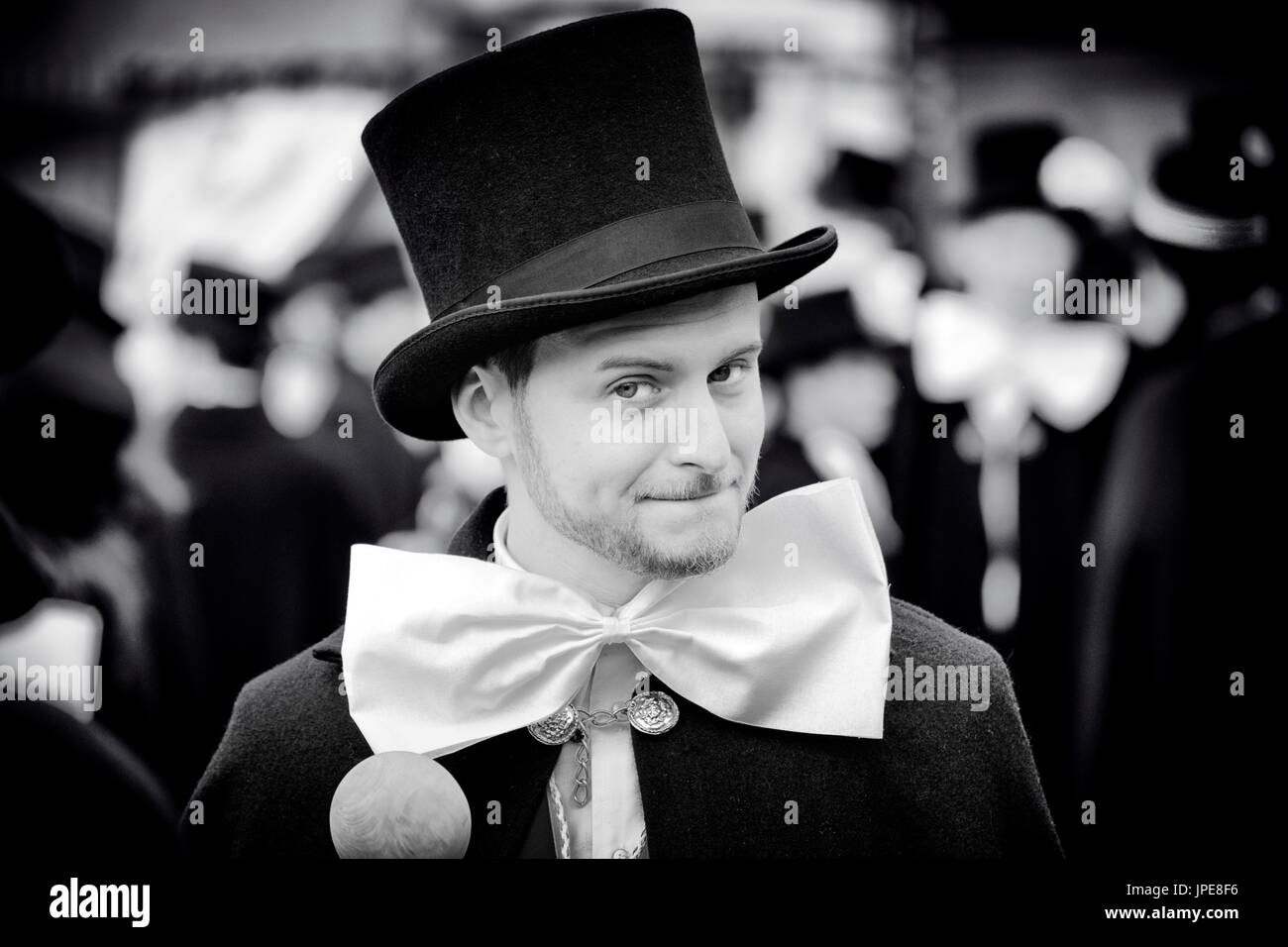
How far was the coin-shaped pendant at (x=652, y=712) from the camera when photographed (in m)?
2.33

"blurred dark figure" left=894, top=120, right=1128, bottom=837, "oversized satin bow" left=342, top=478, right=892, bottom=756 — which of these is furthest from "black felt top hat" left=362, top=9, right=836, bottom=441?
"blurred dark figure" left=894, top=120, right=1128, bottom=837

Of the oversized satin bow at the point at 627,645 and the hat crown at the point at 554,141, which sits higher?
the hat crown at the point at 554,141

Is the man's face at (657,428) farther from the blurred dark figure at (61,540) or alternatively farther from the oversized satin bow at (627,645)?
the blurred dark figure at (61,540)

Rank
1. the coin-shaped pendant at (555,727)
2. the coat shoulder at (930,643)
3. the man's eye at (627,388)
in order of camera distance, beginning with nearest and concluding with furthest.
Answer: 1. the man's eye at (627,388)
2. the coin-shaped pendant at (555,727)
3. the coat shoulder at (930,643)

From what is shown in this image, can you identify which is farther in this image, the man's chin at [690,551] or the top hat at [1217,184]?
the top hat at [1217,184]

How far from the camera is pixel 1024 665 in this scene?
2.88 m

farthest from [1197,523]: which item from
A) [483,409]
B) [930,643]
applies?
[483,409]

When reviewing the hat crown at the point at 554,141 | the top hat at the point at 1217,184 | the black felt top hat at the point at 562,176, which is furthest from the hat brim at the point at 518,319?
the top hat at the point at 1217,184

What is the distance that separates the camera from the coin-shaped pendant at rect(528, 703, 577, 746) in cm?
234

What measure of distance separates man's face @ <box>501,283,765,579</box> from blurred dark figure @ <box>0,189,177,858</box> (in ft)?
4.04

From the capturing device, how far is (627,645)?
2375mm

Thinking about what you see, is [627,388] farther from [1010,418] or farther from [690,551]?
[1010,418]
